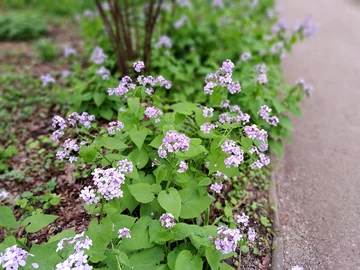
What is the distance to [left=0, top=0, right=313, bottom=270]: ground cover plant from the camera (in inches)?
77.5

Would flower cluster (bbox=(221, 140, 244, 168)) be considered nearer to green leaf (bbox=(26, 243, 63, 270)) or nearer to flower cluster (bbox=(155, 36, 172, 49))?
green leaf (bbox=(26, 243, 63, 270))

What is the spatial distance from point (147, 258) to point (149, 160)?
2.27 feet

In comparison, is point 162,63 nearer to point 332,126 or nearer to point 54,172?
point 54,172

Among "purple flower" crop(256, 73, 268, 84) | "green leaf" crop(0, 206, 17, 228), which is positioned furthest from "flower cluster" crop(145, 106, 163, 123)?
"purple flower" crop(256, 73, 268, 84)

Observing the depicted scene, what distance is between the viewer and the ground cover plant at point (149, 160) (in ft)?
6.46

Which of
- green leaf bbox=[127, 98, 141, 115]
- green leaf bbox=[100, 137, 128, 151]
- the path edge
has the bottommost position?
the path edge

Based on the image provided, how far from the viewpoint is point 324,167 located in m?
3.39

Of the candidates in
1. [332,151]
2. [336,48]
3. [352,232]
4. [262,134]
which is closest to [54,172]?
[262,134]

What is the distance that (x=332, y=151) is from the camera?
142 inches

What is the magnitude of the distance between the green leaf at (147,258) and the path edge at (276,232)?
33.4 inches

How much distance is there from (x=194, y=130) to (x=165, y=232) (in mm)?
930

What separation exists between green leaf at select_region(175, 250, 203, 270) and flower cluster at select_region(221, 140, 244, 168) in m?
0.56

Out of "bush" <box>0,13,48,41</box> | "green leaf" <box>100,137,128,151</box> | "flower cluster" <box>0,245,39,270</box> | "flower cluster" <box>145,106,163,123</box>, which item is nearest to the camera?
"flower cluster" <box>0,245,39,270</box>

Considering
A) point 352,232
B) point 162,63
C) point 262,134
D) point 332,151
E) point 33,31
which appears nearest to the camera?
point 262,134
